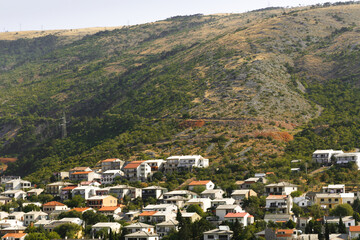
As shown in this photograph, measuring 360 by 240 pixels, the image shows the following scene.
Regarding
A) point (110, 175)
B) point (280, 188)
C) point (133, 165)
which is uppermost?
point (133, 165)

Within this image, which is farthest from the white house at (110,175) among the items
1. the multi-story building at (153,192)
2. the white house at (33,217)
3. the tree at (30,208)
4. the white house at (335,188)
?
the white house at (335,188)

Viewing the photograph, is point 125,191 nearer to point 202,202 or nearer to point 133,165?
point 133,165

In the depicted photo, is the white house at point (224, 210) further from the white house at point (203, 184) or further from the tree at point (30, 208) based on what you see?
the tree at point (30, 208)

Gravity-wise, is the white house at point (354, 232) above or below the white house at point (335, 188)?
below

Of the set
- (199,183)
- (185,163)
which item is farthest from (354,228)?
(185,163)

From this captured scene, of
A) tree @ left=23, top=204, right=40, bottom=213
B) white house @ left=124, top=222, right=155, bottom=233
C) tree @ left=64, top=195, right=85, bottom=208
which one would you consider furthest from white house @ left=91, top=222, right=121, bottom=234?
tree @ left=23, top=204, right=40, bottom=213

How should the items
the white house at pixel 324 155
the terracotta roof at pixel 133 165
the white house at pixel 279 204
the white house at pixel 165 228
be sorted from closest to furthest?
the white house at pixel 165 228
the white house at pixel 279 204
the white house at pixel 324 155
the terracotta roof at pixel 133 165
